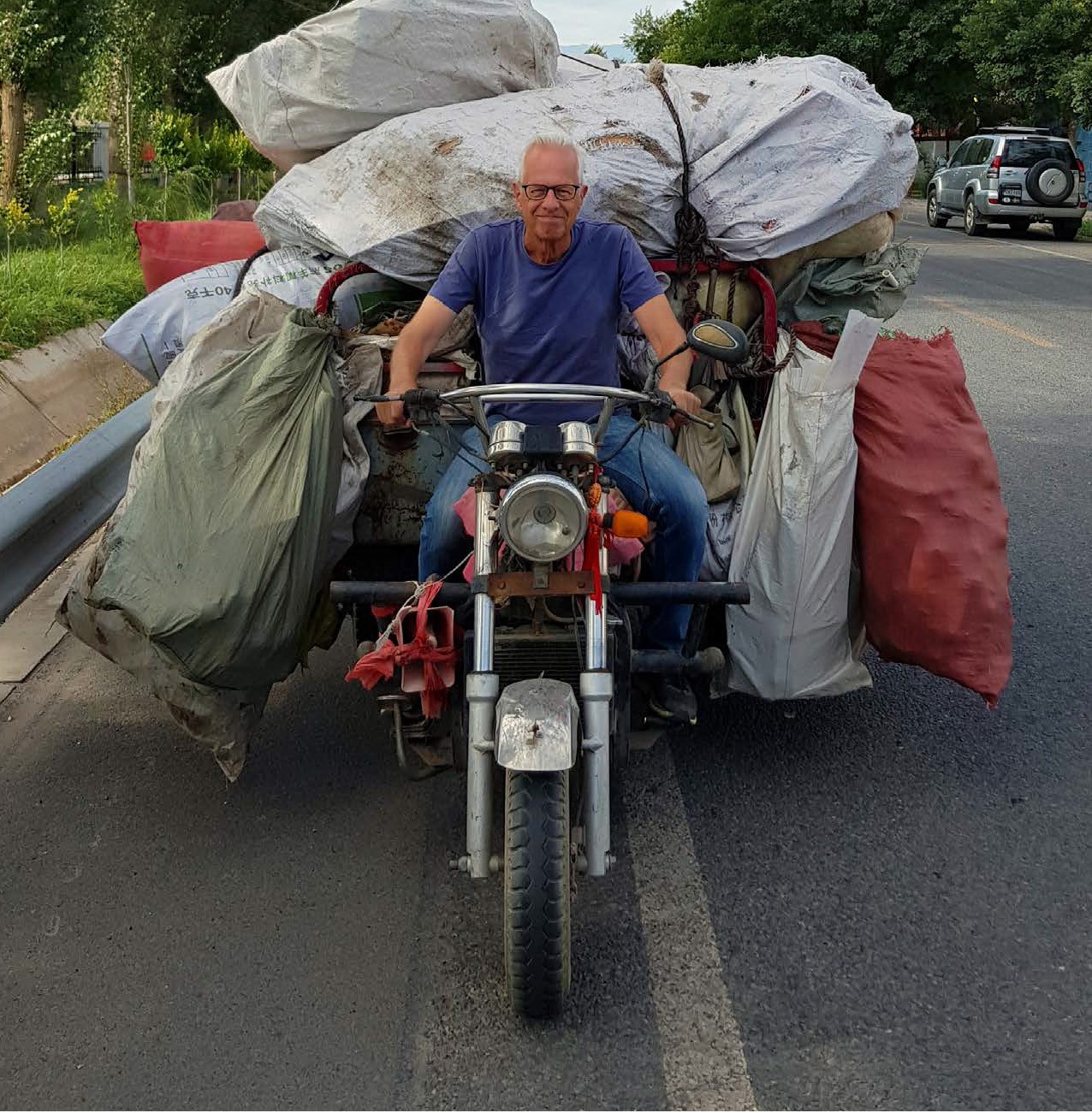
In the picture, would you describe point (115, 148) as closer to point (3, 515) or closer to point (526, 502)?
point (3, 515)

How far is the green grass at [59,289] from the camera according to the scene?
8516 mm

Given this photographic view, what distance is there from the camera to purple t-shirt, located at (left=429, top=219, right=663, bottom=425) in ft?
13.6

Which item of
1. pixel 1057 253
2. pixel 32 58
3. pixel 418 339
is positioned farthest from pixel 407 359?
pixel 1057 253

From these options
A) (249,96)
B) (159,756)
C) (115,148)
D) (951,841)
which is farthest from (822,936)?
(115,148)

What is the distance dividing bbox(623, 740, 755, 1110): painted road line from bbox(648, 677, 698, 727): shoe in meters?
0.25

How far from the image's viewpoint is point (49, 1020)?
3014 millimetres

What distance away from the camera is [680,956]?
323 cm

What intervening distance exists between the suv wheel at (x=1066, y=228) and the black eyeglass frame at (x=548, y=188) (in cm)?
2426

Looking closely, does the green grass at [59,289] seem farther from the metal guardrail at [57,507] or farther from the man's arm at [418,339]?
the man's arm at [418,339]

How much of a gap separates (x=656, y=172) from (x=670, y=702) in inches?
68.1

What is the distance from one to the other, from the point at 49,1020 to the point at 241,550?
4.04ft

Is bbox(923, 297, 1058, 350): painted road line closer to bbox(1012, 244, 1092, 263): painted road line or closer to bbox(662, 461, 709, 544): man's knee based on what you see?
bbox(1012, 244, 1092, 263): painted road line

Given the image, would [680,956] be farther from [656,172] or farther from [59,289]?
[59,289]

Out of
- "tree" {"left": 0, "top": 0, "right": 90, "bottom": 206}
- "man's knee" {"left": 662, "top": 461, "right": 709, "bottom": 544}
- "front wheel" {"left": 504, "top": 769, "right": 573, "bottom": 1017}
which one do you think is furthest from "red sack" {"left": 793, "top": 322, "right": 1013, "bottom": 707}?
"tree" {"left": 0, "top": 0, "right": 90, "bottom": 206}
